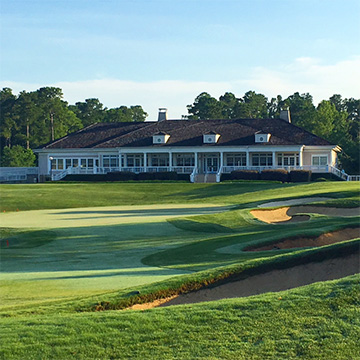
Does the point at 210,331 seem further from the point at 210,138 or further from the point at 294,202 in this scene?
the point at 210,138

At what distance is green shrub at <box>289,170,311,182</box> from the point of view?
187 ft

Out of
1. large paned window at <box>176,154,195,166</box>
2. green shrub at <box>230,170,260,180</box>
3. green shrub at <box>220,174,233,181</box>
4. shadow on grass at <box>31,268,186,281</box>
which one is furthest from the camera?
large paned window at <box>176,154,195,166</box>

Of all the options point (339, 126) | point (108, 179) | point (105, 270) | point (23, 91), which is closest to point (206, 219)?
point (105, 270)

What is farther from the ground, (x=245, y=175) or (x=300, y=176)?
(x=245, y=175)

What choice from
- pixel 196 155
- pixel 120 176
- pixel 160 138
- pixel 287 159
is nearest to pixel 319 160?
pixel 287 159

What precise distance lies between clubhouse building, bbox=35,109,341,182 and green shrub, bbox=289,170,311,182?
15.3 ft

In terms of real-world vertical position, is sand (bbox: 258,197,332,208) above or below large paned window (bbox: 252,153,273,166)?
below

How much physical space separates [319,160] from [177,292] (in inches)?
2168

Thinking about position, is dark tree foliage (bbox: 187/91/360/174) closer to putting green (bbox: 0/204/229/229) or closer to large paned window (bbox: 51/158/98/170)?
large paned window (bbox: 51/158/98/170)

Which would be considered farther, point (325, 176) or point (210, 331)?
point (325, 176)

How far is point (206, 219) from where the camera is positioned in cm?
2983

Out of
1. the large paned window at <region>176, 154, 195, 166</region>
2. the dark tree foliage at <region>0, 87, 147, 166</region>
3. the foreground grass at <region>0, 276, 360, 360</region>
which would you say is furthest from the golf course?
the dark tree foliage at <region>0, 87, 147, 166</region>

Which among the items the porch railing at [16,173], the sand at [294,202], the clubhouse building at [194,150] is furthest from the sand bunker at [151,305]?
the porch railing at [16,173]

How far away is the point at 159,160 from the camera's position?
69.4m
